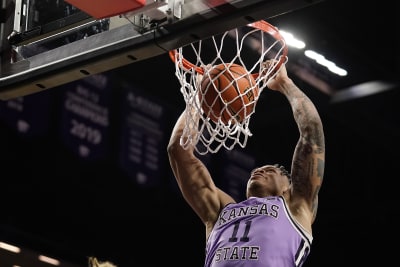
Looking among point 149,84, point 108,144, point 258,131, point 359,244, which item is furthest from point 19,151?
point 359,244

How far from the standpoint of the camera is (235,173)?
916 centimetres

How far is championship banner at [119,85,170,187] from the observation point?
8.17 m

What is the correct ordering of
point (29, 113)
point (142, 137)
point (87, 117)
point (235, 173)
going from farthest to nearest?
point (235, 173) < point (142, 137) < point (87, 117) < point (29, 113)

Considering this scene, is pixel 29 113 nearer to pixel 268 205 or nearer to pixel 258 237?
pixel 268 205

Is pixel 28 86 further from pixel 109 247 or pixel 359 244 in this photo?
pixel 359 244

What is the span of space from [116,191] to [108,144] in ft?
1.51

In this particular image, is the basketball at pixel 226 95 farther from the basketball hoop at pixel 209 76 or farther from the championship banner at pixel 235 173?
the championship banner at pixel 235 173

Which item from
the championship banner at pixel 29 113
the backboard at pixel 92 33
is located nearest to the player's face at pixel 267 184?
the backboard at pixel 92 33

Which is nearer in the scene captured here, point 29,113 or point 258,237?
point 258,237

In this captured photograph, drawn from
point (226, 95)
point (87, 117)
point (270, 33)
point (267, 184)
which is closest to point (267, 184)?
point (267, 184)

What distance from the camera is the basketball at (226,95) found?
452 centimetres

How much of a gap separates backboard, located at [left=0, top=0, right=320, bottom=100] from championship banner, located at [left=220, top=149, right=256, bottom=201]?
4.76 meters

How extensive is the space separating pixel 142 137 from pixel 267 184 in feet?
11.7

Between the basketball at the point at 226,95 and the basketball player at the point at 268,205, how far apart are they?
12.3 inches
